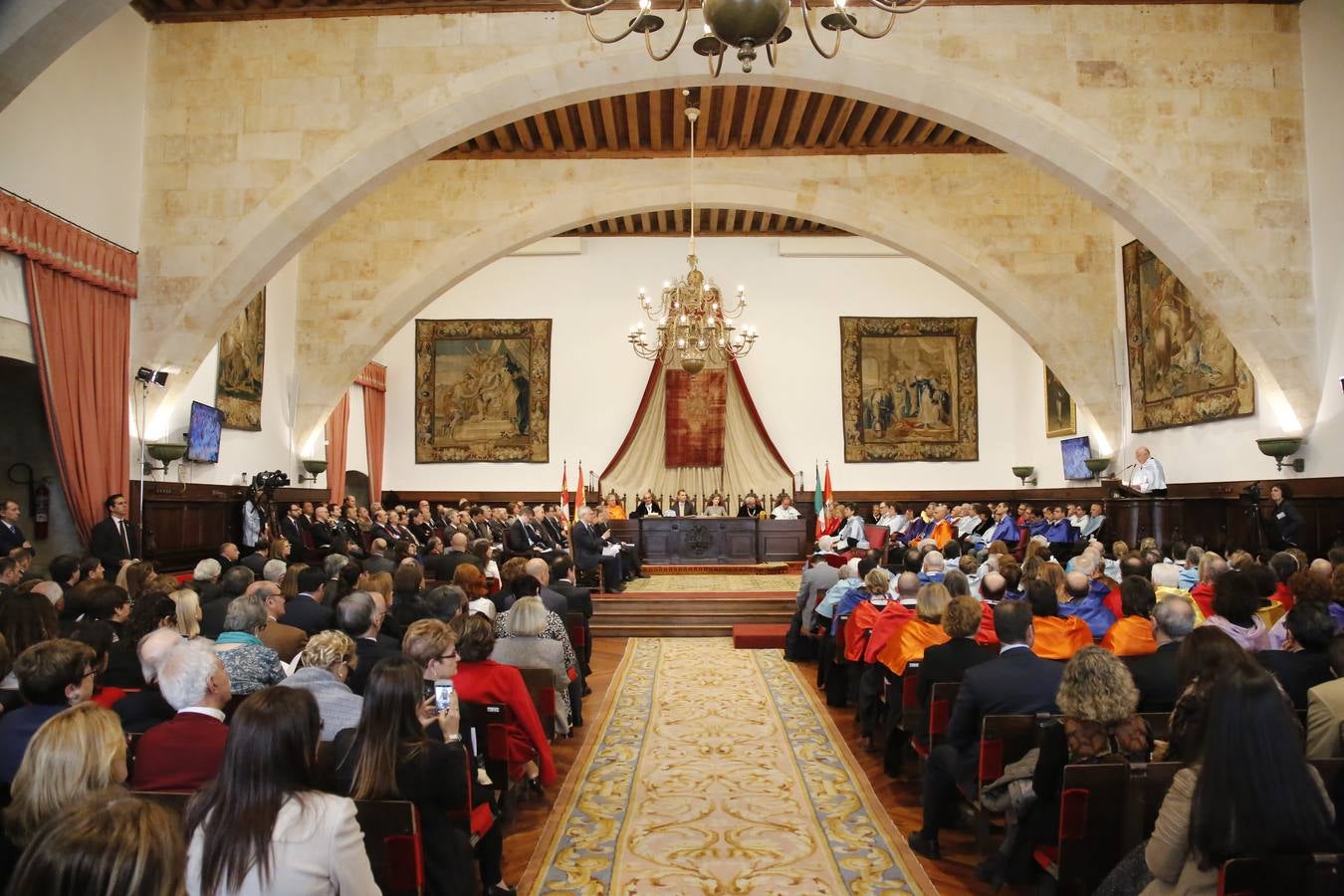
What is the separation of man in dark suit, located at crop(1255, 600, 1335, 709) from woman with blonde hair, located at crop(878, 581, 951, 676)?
1.45 meters

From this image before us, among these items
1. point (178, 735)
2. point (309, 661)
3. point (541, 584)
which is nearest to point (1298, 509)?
point (541, 584)

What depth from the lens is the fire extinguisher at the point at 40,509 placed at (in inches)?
301

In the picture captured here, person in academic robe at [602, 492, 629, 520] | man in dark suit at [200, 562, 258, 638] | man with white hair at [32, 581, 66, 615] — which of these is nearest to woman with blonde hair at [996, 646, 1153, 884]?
man in dark suit at [200, 562, 258, 638]

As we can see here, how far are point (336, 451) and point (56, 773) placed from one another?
1244cm

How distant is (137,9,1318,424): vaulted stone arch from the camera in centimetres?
796

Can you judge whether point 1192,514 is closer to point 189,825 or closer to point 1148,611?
point 1148,611

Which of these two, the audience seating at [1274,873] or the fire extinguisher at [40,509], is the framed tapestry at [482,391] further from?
the audience seating at [1274,873]

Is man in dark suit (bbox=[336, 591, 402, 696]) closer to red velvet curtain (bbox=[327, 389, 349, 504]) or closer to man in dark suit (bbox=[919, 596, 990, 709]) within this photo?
man in dark suit (bbox=[919, 596, 990, 709])

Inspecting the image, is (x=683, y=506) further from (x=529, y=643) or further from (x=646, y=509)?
(x=529, y=643)

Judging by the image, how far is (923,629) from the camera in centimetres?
456

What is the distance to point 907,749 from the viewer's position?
513 cm

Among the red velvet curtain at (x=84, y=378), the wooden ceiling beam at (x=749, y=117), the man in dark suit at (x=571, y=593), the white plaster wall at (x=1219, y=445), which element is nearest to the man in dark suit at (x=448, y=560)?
the man in dark suit at (x=571, y=593)

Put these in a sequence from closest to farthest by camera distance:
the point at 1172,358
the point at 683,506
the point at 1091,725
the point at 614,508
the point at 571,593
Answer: the point at 1091,725 < the point at 571,593 < the point at 1172,358 < the point at 683,506 < the point at 614,508

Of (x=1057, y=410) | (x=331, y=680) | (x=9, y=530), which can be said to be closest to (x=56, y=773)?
(x=331, y=680)
